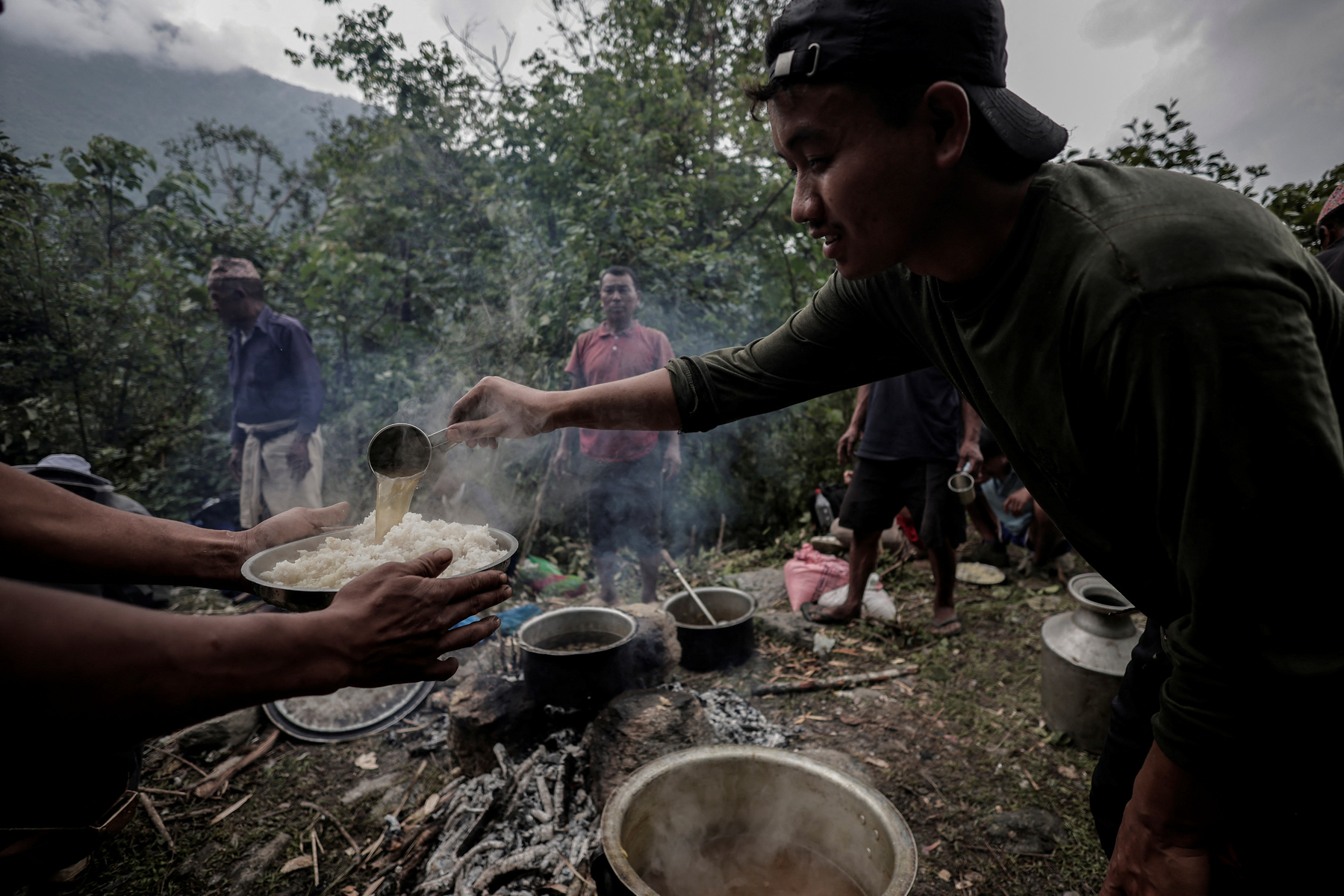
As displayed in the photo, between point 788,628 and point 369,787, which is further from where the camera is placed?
point 788,628

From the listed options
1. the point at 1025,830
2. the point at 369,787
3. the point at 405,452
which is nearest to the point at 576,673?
the point at 369,787

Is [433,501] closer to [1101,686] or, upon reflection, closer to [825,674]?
[825,674]

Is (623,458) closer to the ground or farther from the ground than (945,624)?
farther from the ground

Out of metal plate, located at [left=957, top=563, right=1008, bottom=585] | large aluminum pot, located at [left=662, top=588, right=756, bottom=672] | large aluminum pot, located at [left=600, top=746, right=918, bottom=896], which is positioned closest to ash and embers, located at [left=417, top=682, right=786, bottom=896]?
large aluminum pot, located at [left=600, top=746, right=918, bottom=896]

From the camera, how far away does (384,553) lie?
6.83 feet

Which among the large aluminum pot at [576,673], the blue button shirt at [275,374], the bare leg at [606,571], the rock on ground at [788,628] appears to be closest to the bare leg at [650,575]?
the bare leg at [606,571]

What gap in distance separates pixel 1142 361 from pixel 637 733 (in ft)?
10.3

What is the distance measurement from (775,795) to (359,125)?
13.8 meters

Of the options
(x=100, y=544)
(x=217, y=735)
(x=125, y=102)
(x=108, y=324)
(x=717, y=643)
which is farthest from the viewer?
(x=125, y=102)

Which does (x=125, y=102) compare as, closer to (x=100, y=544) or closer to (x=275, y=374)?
(x=275, y=374)

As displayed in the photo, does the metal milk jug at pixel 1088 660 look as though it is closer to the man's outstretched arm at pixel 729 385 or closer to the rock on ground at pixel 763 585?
the man's outstretched arm at pixel 729 385

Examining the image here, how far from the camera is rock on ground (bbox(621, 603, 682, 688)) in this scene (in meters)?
4.34

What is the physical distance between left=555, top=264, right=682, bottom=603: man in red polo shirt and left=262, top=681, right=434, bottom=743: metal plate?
240 centimetres

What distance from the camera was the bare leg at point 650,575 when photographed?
6.59 metres
